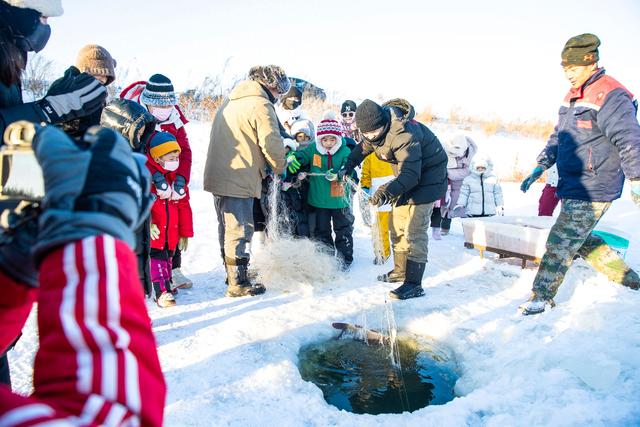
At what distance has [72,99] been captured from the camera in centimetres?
181

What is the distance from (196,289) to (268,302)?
2.84ft

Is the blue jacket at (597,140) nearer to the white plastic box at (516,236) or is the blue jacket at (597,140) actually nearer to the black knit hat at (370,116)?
the white plastic box at (516,236)

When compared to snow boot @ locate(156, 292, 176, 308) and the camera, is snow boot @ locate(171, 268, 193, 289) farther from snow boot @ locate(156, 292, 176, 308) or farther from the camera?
the camera

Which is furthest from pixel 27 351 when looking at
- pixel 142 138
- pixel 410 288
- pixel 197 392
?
pixel 410 288

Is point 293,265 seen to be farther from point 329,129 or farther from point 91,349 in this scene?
point 91,349

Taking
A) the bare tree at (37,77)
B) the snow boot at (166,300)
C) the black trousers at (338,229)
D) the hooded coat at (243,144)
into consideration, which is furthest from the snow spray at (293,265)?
the bare tree at (37,77)

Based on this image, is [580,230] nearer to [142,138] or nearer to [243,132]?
[243,132]

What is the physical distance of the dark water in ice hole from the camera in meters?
2.79

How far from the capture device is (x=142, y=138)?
309 centimetres

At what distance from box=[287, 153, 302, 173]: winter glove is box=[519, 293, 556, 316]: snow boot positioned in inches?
114

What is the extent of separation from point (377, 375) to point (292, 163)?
2.89 metres

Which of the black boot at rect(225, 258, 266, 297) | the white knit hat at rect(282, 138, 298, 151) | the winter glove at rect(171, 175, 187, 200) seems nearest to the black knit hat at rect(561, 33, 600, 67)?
the white knit hat at rect(282, 138, 298, 151)

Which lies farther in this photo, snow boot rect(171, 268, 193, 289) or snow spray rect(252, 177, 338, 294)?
snow spray rect(252, 177, 338, 294)

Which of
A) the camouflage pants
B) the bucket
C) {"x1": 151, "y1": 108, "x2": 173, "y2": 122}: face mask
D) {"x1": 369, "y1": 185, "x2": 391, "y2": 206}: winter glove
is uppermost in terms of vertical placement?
{"x1": 151, "y1": 108, "x2": 173, "y2": 122}: face mask
